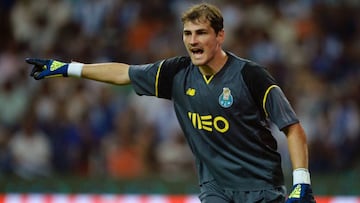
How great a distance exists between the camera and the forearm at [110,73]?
677 cm

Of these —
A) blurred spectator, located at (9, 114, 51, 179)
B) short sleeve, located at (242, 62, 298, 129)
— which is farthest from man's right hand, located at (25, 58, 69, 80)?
blurred spectator, located at (9, 114, 51, 179)

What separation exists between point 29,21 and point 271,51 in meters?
3.79

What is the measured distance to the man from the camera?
614 cm

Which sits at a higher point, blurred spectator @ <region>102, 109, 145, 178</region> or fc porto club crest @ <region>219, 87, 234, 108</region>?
blurred spectator @ <region>102, 109, 145, 178</region>

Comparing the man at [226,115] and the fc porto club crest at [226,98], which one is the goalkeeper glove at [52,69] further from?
the fc porto club crest at [226,98]

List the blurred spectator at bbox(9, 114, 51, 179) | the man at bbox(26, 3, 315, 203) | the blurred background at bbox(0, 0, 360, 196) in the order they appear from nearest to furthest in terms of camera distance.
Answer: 1. the man at bbox(26, 3, 315, 203)
2. the blurred background at bbox(0, 0, 360, 196)
3. the blurred spectator at bbox(9, 114, 51, 179)

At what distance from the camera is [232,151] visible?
6387 mm

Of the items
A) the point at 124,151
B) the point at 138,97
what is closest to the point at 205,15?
the point at 124,151

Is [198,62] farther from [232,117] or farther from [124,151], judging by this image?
[124,151]

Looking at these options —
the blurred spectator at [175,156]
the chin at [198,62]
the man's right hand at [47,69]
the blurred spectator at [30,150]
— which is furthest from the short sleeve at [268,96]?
the blurred spectator at [30,150]

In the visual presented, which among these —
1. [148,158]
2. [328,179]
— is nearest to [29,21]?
[148,158]

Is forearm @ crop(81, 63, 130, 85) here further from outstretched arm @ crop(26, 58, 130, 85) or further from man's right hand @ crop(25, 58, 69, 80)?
man's right hand @ crop(25, 58, 69, 80)

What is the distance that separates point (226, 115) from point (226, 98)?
106mm

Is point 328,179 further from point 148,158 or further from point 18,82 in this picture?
point 18,82
